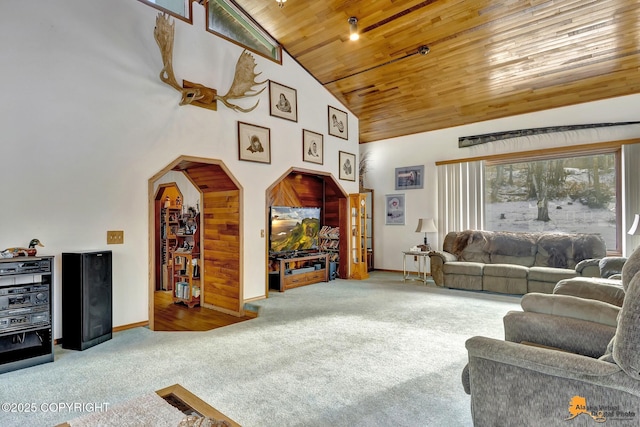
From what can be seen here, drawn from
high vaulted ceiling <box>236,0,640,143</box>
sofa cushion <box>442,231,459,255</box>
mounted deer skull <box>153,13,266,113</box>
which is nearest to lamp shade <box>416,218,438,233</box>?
sofa cushion <box>442,231,459,255</box>

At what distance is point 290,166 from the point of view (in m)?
5.67

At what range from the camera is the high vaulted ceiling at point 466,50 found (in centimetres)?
419

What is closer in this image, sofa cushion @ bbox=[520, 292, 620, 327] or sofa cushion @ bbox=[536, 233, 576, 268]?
sofa cushion @ bbox=[520, 292, 620, 327]

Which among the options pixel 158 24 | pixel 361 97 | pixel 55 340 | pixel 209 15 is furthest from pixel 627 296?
pixel 361 97

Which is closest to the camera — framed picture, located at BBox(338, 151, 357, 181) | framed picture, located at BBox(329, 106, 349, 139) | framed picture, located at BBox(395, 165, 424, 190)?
framed picture, located at BBox(329, 106, 349, 139)

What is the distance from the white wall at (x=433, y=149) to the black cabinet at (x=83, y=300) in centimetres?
589

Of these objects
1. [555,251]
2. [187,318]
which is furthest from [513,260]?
[187,318]

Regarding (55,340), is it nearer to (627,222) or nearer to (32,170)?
(32,170)

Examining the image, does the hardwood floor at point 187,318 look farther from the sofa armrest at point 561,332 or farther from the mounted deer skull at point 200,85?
the sofa armrest at point 561,332

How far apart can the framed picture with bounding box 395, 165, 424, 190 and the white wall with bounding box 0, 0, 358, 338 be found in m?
4.21

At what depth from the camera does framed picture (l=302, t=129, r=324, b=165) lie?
5935 mm

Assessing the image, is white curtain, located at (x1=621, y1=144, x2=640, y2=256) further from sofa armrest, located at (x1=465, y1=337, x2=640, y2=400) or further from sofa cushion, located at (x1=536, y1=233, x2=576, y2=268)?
sofa armrest, located at (x1=465, y1=337, x2=640, y2=400)

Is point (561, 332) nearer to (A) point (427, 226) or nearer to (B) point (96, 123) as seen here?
(B) point (96, 123)

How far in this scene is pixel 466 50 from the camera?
487 centimetres
